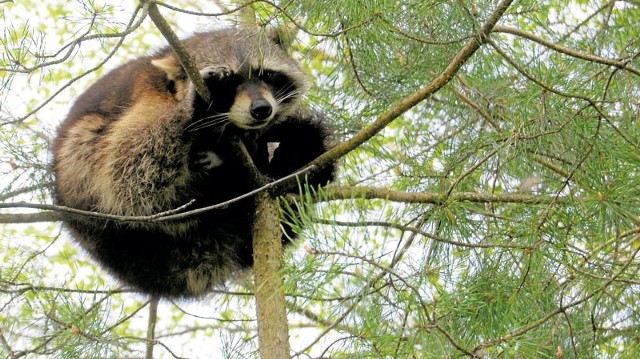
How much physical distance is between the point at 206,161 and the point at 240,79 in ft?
1.27

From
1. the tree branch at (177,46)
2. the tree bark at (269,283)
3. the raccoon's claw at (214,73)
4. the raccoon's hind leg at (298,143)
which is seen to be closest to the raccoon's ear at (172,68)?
the raccoon's claw at (214,73)

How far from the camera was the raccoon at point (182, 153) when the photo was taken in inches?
131

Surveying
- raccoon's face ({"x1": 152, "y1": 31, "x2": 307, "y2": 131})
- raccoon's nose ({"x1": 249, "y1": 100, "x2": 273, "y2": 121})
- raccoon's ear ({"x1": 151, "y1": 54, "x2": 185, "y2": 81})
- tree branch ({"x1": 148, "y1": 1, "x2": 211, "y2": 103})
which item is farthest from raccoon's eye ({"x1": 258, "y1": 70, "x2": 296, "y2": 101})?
tree branch ({"x1": 148, "y1": 1, "x2": 211, "y2": 103})

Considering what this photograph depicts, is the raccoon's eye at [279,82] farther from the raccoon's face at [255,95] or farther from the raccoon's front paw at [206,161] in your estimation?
the raccoon's front paw at [206,161]

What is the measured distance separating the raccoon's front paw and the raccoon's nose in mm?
270

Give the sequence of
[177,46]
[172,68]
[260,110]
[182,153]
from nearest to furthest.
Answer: [177,46]
[260,110]
[182,153]
[172,68]

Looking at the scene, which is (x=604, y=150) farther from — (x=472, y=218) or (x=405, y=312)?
(x=405, y=312)

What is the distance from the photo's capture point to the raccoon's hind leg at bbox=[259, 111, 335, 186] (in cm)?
367

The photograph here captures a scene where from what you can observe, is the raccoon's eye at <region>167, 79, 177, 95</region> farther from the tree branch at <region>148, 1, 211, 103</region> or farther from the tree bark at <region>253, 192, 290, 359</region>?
the tree bark at <region>253, 192, 290, 359</region>

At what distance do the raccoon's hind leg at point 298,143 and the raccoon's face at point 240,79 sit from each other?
8 cm

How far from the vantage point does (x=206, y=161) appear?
340 cm

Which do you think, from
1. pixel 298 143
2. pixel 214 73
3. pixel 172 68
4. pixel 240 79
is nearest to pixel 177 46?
pixel 214 73

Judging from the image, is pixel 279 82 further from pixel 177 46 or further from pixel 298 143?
pixel 177 46

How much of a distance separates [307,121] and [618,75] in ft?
4.69
